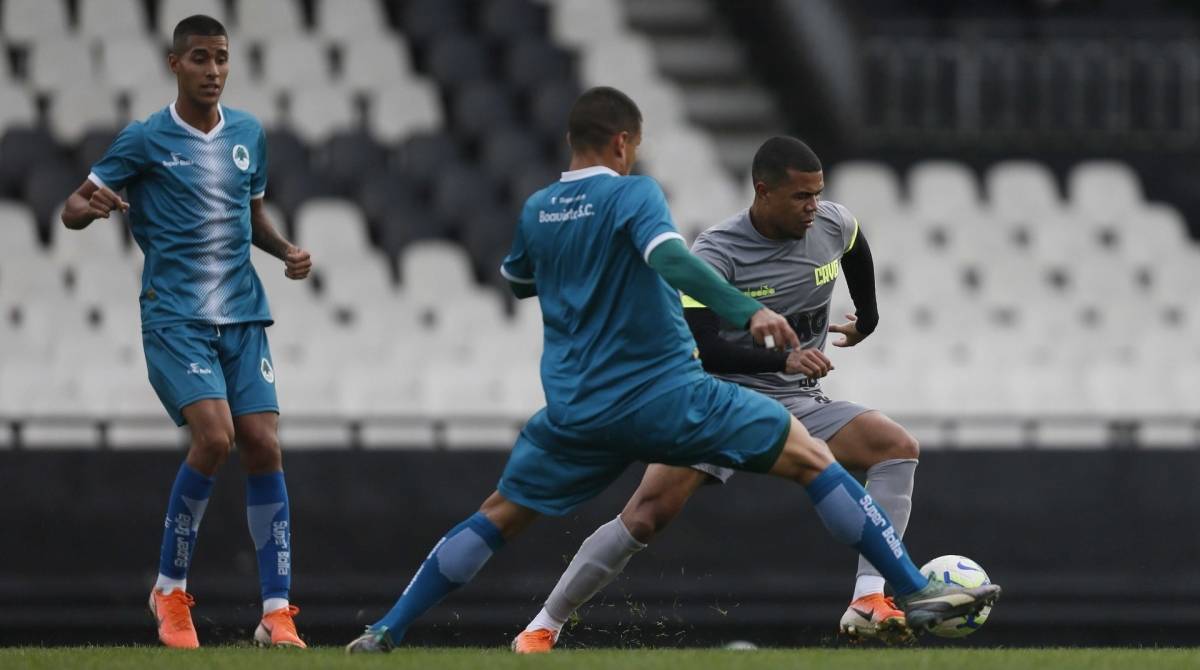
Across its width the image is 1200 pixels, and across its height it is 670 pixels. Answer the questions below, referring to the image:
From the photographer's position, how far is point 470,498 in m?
11.6

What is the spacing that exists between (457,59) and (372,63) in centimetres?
73

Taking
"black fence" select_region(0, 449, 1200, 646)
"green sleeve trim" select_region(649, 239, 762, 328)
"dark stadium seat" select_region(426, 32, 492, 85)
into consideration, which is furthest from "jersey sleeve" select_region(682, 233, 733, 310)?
"dark stadium seat" select_region(426, 32, 492, 85)

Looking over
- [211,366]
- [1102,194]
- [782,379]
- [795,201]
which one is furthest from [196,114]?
[1102,194]

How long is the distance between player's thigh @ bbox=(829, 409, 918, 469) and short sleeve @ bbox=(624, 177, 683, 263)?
1.45 meters

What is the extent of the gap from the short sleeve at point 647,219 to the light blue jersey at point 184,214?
69.6 inches

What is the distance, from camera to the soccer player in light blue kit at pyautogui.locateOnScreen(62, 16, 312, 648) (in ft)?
24.0

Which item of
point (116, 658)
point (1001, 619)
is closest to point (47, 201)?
point (1001, 619)

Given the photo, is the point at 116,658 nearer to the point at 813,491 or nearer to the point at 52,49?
the point at 813,491

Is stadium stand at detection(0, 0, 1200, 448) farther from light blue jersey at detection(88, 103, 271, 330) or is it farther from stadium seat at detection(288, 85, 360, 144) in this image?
light blue jersey at detection(88, 103, 271, 330)

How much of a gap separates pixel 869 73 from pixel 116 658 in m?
13.0

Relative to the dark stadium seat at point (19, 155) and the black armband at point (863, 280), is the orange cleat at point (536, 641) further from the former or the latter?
the dark stadium seat at point (19, 155)

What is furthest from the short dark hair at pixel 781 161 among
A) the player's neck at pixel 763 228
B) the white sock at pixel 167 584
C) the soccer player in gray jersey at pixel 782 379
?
the white sock at pixel 167 584

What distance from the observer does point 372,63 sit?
16922mm

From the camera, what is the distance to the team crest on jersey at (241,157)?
750 centimetres
